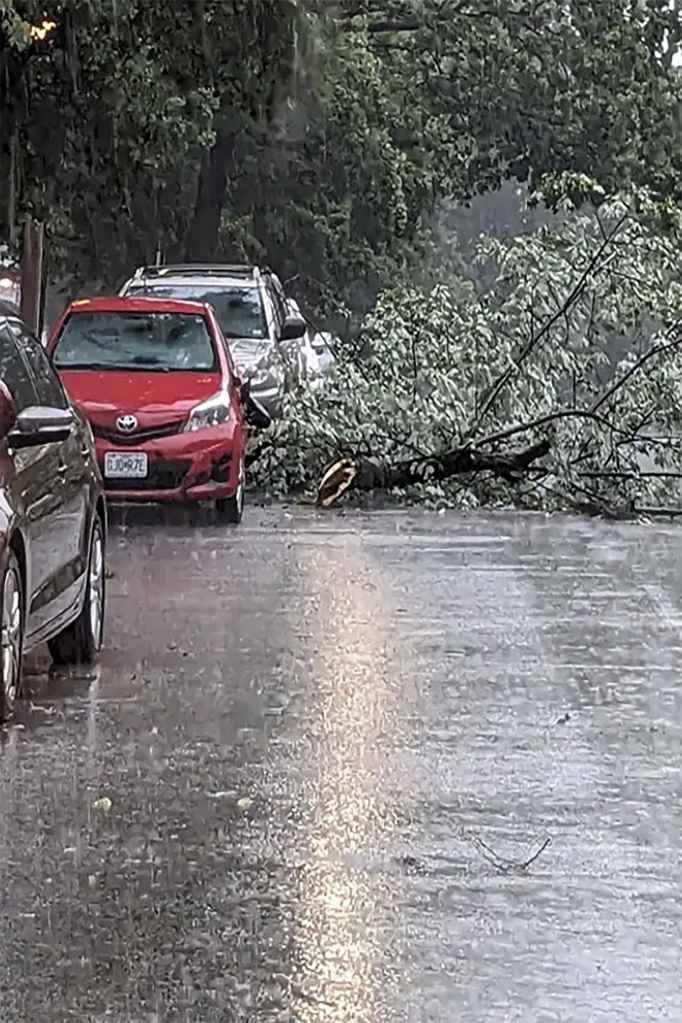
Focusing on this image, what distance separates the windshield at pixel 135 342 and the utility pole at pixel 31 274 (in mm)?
1839

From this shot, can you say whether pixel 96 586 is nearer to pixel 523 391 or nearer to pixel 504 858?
pixel 504 858

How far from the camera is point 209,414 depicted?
16594mm

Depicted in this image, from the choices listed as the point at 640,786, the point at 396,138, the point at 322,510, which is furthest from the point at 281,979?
the point at 396,138

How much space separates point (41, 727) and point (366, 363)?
35.1 ft

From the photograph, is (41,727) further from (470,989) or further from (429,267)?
(429,267)

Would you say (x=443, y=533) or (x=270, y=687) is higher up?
(x=270, y=687)

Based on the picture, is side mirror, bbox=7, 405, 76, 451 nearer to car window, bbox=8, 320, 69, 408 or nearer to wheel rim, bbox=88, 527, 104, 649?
car window, bbox=8, 320, 69, 408

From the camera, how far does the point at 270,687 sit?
9.91 m

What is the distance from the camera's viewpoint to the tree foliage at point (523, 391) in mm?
18406

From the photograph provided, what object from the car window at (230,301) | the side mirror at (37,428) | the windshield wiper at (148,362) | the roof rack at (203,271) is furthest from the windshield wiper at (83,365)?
the side mirror at (37,428)

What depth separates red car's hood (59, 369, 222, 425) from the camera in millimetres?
16375

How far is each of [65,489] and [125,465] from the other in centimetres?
638

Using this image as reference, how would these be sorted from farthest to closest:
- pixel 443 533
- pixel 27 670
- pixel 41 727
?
pixel 443 533, pixel 27 670, pixel 41 727

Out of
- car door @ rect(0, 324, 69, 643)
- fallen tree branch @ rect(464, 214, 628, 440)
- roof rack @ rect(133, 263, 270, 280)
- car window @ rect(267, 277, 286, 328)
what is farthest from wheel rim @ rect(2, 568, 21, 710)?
roof rack @ rect(133, 263, 270, 280)
